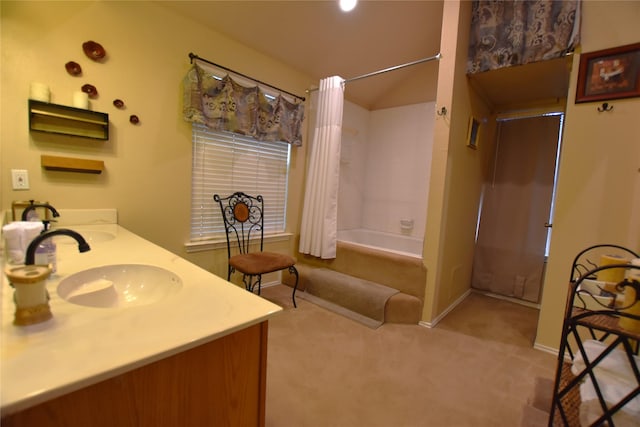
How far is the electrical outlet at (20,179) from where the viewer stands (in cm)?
164

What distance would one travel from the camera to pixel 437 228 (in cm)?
237

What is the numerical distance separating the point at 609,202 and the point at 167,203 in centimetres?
326

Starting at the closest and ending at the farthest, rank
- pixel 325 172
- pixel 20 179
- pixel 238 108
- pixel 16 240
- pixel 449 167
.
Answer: pixel 16 240 < pixel 20 179 < pixel 449 167 < pixel 238 108 < pixel 325 172

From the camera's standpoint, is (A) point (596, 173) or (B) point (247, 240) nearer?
(A) point (596, 173)

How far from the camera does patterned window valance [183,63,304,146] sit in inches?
88.0

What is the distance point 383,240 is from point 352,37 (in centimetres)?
247

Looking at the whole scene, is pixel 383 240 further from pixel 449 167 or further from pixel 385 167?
pixel 449 167

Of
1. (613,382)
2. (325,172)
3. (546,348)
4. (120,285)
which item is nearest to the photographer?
(613,382)

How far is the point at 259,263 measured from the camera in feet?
7.92

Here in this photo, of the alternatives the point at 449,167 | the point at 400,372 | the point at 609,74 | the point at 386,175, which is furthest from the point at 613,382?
the point at 386,175

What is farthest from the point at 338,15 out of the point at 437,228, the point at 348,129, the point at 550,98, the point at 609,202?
the point at 609,202

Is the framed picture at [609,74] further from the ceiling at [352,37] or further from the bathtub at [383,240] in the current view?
the bathtub at [383,240]

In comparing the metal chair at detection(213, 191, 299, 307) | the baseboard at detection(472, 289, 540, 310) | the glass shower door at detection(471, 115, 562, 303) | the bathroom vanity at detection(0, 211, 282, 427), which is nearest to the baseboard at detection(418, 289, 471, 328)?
the baseboard at detection(472, 289, 540, 310)

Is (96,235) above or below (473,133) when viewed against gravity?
below
